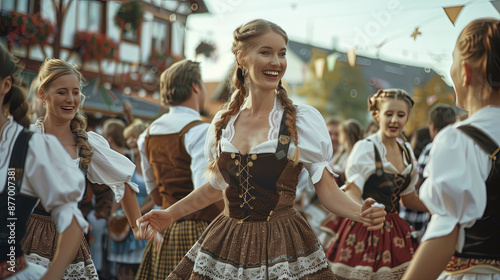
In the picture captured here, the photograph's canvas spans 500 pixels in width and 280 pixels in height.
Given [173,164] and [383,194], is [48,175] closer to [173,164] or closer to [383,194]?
[173,164]

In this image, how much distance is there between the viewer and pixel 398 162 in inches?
167

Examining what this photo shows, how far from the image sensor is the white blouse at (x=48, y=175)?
1803 millimetres

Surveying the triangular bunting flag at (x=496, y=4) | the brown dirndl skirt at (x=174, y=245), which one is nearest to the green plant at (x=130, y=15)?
the brown dirndl skirt at (x=174, y=245)

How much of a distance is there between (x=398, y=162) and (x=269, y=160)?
6.37 ft

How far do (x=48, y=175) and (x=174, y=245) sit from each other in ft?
6.86

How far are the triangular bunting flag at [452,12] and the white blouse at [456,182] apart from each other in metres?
1.28

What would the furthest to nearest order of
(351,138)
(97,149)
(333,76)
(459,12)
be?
Answer: (333,76), (351,138), (459,12), (97,149)

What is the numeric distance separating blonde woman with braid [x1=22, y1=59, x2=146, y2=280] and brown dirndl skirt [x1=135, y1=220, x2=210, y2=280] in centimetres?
86

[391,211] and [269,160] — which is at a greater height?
[269,160]

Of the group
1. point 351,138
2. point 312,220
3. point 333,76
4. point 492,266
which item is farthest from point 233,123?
point 333,76

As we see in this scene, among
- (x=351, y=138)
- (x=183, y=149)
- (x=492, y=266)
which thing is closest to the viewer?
(x=492, y=266)

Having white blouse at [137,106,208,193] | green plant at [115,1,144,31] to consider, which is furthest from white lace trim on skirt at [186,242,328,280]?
green plant at [115,1,144,31]

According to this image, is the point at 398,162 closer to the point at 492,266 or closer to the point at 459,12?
the point at 459,12

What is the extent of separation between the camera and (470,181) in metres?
1.79
